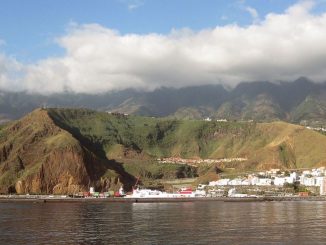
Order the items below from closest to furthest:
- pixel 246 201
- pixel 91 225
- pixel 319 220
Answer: pixel 91 225, pixel 319 220, pixel 246 201

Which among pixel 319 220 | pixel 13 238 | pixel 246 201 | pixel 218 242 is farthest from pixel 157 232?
pixel 246 201

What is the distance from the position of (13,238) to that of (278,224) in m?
48.4

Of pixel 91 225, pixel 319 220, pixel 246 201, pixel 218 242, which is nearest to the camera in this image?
pixel 218 242

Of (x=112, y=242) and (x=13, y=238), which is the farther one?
(x=13, y=238)

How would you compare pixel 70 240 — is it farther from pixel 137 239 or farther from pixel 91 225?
pixel 91 225

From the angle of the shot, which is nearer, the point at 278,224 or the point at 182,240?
the point at 182,240

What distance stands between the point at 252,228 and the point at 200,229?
9.32 metres

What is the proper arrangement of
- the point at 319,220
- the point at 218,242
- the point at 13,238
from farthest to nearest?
the point at 319,220 → the point at 13,238 → the point at 218,242

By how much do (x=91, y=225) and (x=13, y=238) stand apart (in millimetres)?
20976

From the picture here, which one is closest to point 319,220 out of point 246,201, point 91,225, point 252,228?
point 252,228

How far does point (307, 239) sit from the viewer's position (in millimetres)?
77875

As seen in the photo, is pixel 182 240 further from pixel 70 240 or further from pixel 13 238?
pixel 13 238

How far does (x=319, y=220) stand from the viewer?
358 ft

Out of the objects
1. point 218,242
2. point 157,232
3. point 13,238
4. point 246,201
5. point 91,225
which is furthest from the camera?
point 246,201
